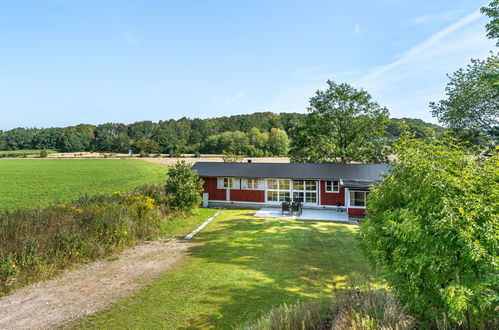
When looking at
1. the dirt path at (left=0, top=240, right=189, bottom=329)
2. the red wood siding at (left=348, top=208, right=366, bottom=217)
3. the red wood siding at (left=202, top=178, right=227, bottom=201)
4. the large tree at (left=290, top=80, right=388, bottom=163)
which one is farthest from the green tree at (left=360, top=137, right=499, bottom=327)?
the large tree at (left=290, top=80, right=388, bottom=163)

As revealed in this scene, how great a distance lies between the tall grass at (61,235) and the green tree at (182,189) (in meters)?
2.68

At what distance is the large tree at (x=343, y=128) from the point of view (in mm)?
26641

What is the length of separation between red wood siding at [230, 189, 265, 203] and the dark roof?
1355 millimetres

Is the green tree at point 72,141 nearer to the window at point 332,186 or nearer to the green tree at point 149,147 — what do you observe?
the green tree at point 149,147

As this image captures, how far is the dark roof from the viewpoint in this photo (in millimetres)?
18630

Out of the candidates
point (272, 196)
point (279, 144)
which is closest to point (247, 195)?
point (272, 196)

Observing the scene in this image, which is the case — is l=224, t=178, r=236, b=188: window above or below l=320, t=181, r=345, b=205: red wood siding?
above

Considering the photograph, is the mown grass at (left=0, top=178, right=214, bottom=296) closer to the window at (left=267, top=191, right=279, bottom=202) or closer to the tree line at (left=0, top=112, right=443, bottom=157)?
the window at (left=267, top=191, right=279, bottom=202)

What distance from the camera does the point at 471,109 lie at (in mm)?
19719

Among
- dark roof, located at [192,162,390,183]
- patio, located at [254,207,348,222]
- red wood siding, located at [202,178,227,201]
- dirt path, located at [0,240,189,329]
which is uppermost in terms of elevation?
dark roof, located at [192,162,390,183]

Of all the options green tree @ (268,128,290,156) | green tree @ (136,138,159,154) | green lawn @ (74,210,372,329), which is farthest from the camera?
green tree @ (136,138,159,154)

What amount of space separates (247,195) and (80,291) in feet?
45.6

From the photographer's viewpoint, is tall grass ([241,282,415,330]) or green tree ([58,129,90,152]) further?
green tree ([58,129,90,152])

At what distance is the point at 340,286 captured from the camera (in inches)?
307
